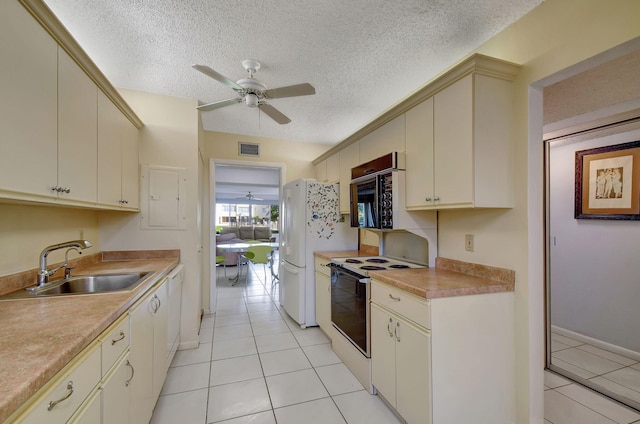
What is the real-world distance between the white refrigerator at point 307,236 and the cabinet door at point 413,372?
1.70 metres

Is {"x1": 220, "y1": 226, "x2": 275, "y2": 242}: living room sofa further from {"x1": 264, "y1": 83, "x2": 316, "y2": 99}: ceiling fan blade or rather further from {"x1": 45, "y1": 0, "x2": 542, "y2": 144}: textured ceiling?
{"x1": 264, "y1": 83, "x2": 316, "y2": 99}: ceiling fan blade

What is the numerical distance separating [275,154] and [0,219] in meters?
3.07

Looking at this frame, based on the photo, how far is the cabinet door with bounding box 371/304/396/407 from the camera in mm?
1794

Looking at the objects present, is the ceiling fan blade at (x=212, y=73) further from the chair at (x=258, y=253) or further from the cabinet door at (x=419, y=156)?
the chair at (x=258, y=253)

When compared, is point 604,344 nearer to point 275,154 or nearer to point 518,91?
point 518,91

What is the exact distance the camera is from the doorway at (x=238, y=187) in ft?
12.5

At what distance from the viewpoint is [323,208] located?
3.45m

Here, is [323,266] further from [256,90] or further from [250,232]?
[250,232]

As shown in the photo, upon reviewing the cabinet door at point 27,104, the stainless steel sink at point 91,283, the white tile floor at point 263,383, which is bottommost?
the white tile floor at point 263,383

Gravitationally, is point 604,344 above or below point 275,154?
below

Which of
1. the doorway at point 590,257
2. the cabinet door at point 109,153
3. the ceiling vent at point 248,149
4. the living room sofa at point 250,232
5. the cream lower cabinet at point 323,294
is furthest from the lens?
the living room sofa at point 250,232

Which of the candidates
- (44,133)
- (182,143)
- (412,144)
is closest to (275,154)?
(182,143)

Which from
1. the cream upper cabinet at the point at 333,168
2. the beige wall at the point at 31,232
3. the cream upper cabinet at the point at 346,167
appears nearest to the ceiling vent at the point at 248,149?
the cream upper cabinet at the point at 333,168

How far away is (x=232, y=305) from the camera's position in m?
4.17
